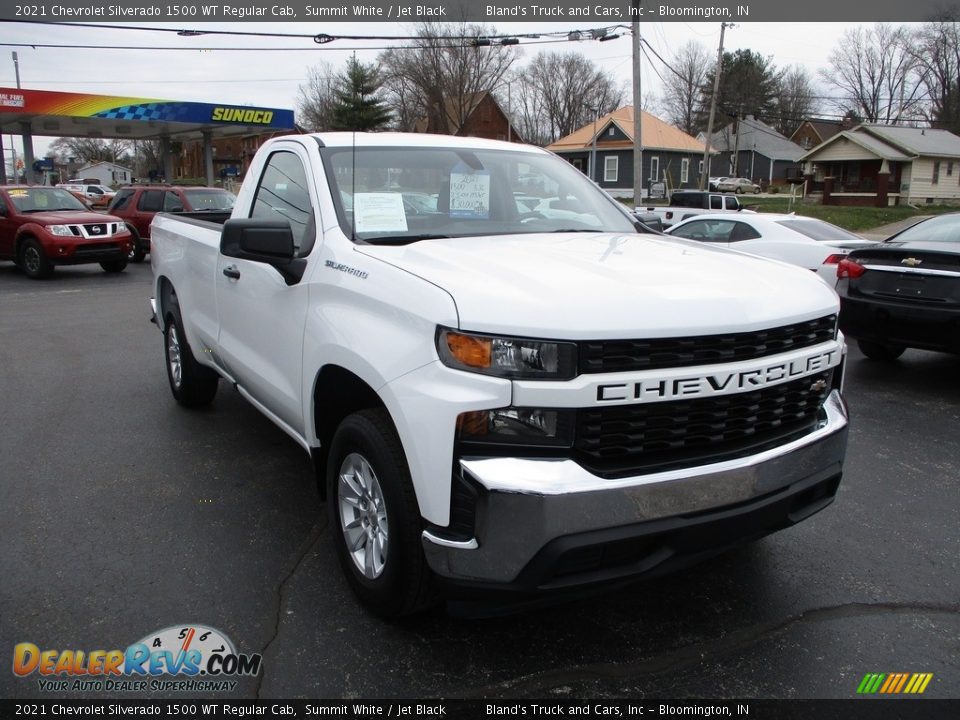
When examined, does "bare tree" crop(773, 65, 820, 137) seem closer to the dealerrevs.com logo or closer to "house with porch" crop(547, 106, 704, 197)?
"house with porch" crop(547, 106, 704, 197)

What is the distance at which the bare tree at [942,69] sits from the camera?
63875 millimetres

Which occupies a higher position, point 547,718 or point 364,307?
point 364,307

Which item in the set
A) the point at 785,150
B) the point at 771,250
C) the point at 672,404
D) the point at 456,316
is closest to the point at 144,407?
the point at 456,316

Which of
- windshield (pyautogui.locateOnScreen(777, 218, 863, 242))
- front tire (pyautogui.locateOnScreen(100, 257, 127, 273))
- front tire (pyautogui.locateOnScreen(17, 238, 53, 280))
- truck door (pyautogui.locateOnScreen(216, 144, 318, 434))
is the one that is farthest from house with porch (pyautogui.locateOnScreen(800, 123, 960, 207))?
truck door (pyautogui.locateOnScreen(216, 144, 318, 434))

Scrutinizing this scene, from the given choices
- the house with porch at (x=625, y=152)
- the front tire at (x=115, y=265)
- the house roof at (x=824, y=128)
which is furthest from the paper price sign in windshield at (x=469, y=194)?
the house roof at (x=824, y=128)

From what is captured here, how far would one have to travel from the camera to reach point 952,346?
6.47 meters

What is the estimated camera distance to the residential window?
53656 millimetres

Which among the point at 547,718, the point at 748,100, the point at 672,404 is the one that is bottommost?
the point at 547,718

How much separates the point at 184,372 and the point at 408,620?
11.7 feet

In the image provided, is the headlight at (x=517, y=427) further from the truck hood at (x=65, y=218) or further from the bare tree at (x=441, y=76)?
the bare tree at (x=441, y=76)

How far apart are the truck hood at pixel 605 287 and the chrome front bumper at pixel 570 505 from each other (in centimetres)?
45

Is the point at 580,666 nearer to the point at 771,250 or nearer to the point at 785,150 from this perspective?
the point at 771,250

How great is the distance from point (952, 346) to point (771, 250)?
395 centimetres

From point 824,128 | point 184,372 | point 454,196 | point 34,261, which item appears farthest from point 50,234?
point 824,128
